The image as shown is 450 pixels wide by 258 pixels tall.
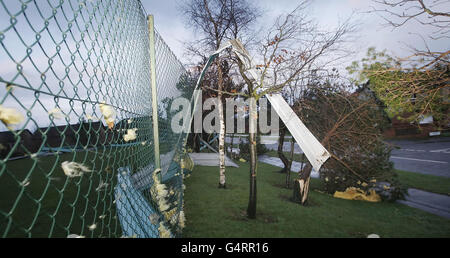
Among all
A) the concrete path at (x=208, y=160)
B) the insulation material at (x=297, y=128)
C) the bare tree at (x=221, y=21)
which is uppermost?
the bare tree at (x=221, y=21)

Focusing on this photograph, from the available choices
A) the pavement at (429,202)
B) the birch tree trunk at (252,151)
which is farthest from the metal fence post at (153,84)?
the pavement at (429,202)

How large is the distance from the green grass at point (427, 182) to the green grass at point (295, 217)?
7.46 feet

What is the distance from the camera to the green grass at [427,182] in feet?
23.7

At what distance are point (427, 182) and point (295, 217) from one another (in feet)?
22.7

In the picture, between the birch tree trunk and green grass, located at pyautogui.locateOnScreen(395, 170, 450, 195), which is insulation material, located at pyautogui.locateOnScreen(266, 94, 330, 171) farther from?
green grass, located at pyautogui.locateOnScreen(395, 170, 450, 195)

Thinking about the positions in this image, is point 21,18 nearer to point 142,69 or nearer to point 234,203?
point 142,69

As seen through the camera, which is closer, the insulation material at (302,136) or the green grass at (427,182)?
the insulation material at (302,136)

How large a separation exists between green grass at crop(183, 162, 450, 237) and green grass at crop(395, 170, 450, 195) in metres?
2.27

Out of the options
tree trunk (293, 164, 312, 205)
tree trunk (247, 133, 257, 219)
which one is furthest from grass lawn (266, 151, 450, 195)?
tree trunk (247, 133, 257, 219)

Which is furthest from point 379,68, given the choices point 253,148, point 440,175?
point 440,175

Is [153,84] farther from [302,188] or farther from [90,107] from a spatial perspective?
[302,188]

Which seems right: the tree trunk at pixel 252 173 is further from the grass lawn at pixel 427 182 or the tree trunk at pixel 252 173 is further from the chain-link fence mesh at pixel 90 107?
the grass lawn at pixel 427 182

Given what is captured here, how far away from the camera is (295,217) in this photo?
4.49 m

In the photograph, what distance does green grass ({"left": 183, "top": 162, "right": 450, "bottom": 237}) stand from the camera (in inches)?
149
